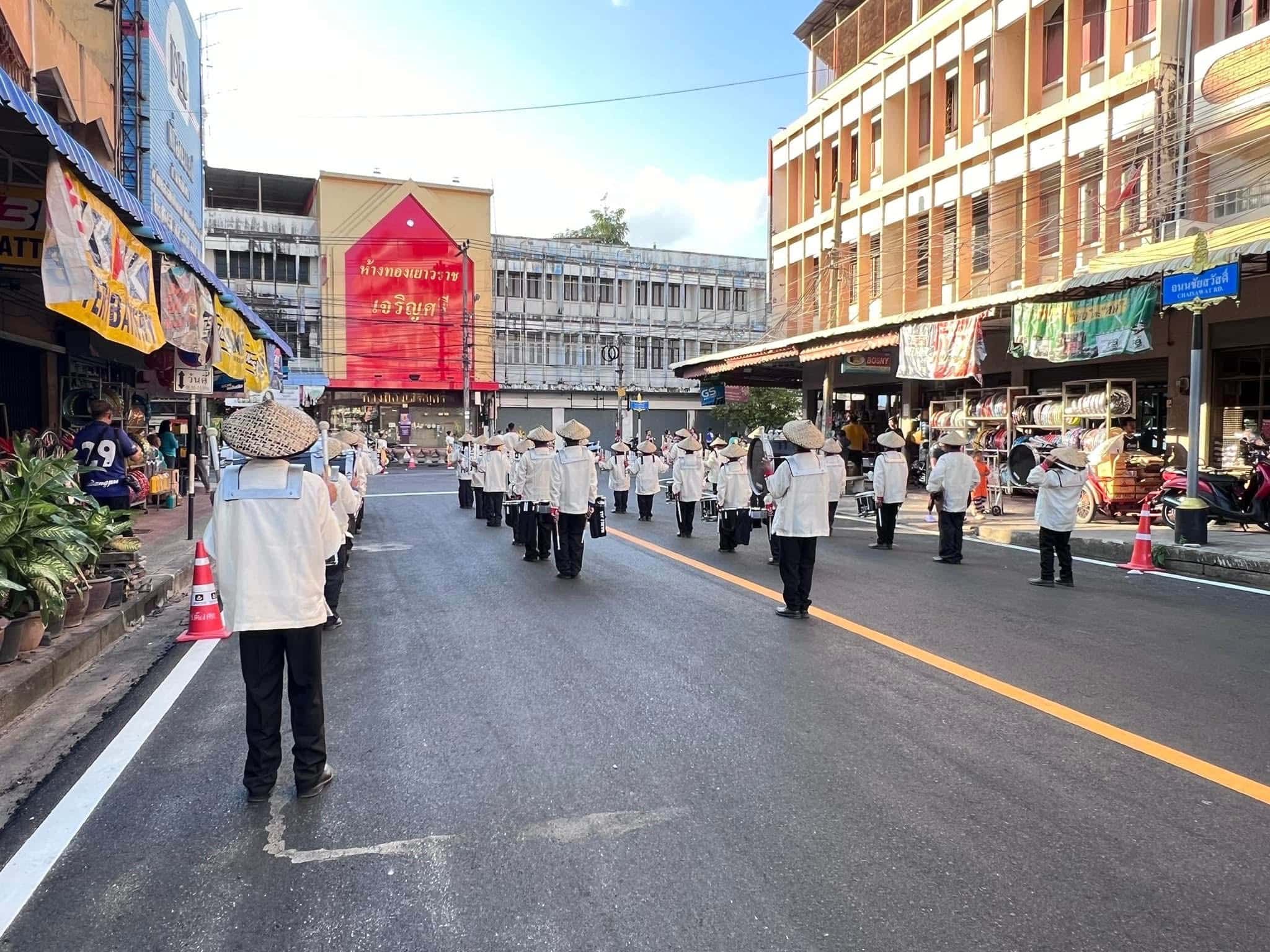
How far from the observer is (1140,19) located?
53.8 ft

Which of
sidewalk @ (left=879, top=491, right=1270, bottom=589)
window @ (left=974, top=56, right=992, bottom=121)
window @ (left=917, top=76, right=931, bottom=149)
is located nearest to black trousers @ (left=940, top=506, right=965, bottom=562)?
sidewalk @ (left=879, top=491, right=1270, bottom=589)

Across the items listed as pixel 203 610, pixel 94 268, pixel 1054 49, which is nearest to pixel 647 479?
pixel 203 610

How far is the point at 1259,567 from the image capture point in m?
9.69

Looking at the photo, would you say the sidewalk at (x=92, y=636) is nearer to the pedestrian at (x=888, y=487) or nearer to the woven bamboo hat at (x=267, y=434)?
the woven bamboo hat at (x=267, y=434)

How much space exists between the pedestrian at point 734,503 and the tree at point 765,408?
1049 inches

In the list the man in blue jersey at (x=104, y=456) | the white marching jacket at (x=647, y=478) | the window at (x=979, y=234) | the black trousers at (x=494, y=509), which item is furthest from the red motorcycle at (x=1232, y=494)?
the man in blue jersey at (x=104, y=456)

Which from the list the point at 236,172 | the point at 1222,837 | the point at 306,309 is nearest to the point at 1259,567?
the point at 1222,837

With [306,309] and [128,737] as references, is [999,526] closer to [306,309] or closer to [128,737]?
[128,737]

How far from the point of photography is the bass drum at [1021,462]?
16984 millimetres

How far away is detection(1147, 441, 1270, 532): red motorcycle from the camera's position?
11.8 meters

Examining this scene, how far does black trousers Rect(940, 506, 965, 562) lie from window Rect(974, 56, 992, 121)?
509 inches

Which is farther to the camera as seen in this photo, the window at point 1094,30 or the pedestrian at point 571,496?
the window at point 1094,30

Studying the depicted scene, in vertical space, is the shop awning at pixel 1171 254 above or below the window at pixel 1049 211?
below

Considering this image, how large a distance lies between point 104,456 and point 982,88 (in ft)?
63.5
